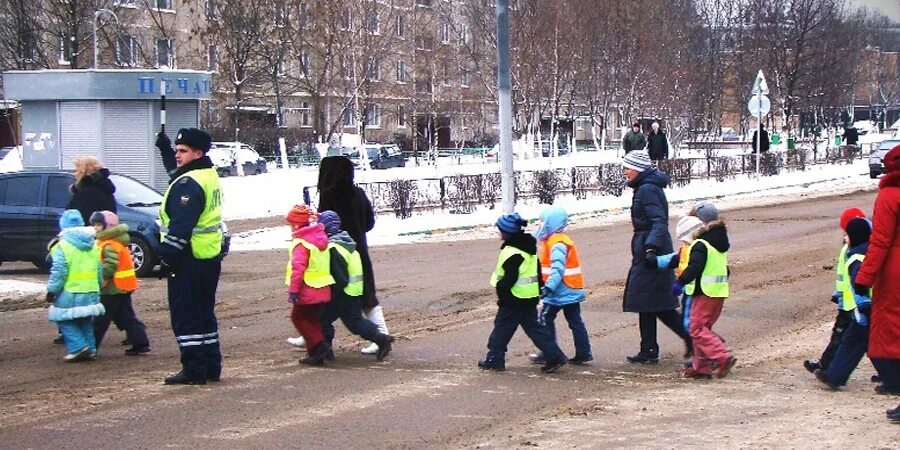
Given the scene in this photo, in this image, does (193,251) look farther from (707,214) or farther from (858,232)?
(858,232)

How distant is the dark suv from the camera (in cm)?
1753

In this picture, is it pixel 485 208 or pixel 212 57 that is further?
pixel 212 57

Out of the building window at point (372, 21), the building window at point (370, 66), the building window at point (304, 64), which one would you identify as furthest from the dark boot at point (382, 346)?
the building window at point (370, 66)

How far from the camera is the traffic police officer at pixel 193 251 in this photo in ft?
30.0

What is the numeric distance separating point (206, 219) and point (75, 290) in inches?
78.9

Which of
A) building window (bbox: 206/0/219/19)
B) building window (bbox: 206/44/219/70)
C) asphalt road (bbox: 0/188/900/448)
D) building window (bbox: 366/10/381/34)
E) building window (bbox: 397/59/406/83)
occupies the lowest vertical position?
asphalt road (bbox: 0/188/900/448)

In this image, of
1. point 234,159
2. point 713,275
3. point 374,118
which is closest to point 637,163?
point 713,275

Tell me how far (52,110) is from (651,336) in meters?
20.9

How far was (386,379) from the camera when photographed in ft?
31.6

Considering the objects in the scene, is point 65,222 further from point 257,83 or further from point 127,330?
point 257,83

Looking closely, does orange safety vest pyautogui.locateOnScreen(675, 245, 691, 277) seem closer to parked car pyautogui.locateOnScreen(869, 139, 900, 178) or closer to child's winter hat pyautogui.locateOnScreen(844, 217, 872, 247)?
child's winter hat pyautogui.locateOnScreen(844, 217, 872, 247)

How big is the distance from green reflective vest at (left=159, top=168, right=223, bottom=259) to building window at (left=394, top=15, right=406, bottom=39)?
3933cm

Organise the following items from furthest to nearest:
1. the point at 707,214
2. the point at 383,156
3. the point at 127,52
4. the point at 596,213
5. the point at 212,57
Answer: the point at 383,156 → the point at 212,57 → the point at 127,52 → the point at 596,213 → the point at 707,214

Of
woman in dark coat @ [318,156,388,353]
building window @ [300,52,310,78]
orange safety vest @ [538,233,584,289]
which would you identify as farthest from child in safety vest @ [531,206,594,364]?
building window @ [300,52,310,78]
